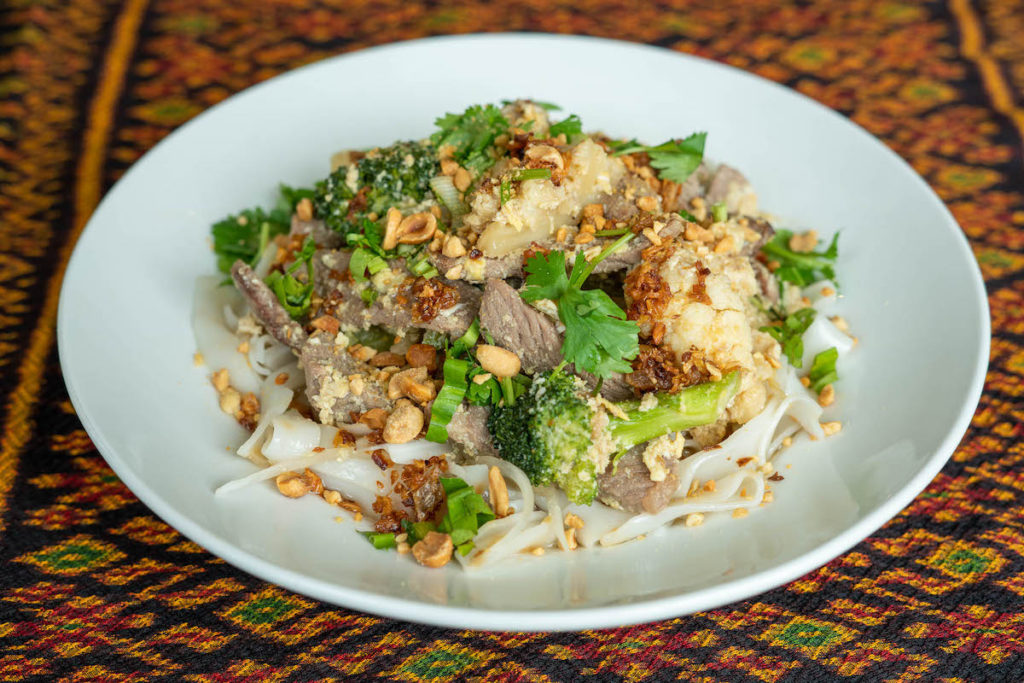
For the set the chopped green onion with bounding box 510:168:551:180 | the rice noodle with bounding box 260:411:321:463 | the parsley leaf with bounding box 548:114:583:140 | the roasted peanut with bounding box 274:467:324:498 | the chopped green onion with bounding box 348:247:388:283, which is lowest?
the roasted peanut with bounding box 274:467:324:498

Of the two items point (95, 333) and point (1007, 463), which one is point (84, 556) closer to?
point (95, 333)

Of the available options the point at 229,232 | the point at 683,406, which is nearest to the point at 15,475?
the point at 229,232

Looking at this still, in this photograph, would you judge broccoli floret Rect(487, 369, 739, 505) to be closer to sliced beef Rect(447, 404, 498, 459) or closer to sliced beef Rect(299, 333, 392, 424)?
sliced beef Rect(447, 404, 498, 459)

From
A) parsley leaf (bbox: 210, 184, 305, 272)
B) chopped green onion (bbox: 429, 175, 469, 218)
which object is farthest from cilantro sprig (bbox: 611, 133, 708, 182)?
parsley leaf (bbox: 210, 184, 305, 272)

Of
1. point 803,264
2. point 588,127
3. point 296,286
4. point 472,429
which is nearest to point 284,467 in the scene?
point 472,429

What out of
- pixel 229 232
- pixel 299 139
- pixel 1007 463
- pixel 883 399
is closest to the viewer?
pixel 883 399

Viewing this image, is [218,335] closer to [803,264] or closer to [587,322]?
[587,322]
